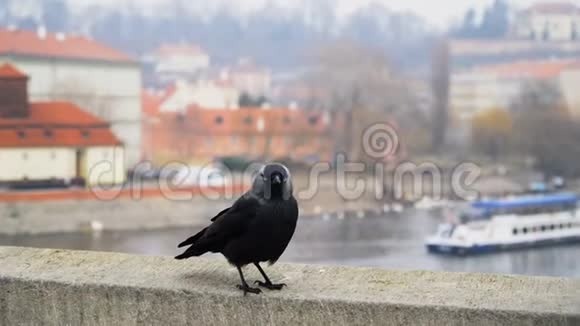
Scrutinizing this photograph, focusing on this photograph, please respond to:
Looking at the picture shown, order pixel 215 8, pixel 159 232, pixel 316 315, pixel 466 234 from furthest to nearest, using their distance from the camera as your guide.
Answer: pixel 215 8, pixel 159 232, pixel 466 234, pixel 316 315

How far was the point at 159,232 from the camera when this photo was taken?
24.9ft

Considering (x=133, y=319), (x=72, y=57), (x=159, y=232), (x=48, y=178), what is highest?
(x=72, y=57)

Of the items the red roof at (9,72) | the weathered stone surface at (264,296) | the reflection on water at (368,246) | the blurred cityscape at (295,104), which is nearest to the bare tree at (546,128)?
the blurred cityscape at (295,104)

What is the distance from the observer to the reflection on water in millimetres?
6605

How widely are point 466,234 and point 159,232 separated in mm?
2415

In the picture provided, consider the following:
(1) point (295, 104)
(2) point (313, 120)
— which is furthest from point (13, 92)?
(2) point (313, 120)

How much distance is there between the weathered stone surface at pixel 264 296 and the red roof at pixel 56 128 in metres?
5.31

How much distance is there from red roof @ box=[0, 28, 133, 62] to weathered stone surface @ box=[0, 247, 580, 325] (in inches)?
230

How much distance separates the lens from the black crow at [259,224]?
5.39 feet

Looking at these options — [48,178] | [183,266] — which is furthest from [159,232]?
[183,266]

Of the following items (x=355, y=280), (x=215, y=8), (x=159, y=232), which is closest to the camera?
(x=355, y=280)

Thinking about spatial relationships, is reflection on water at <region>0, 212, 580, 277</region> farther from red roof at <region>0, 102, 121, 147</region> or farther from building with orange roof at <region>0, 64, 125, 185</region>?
red roof at <region>0, 102, 121, 147</region>

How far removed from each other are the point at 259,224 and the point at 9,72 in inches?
242

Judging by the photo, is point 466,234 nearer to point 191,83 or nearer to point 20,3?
point 191,83
